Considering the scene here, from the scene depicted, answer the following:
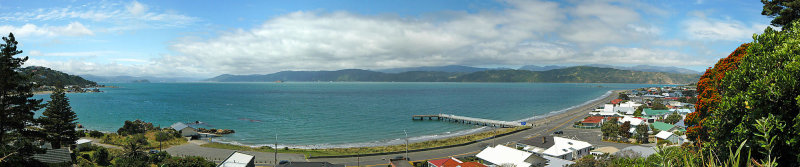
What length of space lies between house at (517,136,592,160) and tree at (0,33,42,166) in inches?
1363

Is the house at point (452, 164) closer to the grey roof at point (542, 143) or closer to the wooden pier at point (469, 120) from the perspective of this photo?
the grey roof at point (542, 143)

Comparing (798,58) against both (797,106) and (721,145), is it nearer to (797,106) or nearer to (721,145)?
(797,106)

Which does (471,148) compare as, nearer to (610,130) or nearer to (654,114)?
(610,130)

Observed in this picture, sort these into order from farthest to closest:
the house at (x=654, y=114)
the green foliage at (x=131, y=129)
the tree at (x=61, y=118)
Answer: the house at (x=654, y=114) < the green foliage at (x=131, y=129) < the tree at (x=61, y=118)

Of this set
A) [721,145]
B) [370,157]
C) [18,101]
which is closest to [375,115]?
[370,157]

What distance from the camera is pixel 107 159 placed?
32.0 meters

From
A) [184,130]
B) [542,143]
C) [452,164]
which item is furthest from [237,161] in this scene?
[184,130]

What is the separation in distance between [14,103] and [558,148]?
3706 centimetres

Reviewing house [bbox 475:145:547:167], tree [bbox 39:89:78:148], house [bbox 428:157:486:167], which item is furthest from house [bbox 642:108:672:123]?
tree [bbox 39:89:78:148]

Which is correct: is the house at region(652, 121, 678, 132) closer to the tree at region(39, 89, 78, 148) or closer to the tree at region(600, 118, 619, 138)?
the tree at region(600, 118, 619, 138)

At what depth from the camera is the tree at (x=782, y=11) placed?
614 inches

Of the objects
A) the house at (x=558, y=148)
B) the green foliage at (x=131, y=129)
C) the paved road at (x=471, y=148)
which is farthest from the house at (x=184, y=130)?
the house at (x=558, y=148)

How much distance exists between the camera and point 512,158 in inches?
1138

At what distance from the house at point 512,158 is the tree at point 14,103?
92.4ft
